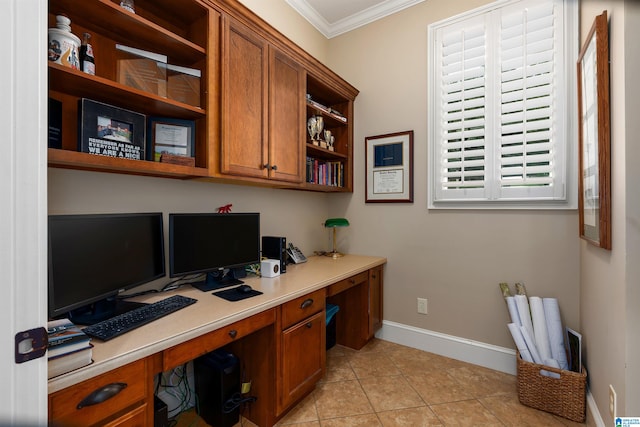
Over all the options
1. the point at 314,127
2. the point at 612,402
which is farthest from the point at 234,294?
the point at 612,402

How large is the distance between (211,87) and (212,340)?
1.27 metres

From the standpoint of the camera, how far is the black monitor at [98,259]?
108cm

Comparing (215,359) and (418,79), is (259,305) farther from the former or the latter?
(418,79)

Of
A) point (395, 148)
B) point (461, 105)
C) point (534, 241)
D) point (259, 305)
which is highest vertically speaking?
point (461, 105)

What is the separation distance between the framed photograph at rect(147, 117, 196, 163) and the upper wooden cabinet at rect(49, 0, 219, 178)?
0.03 m

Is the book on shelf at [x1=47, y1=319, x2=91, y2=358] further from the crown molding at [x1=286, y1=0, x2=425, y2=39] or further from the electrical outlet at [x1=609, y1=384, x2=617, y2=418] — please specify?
the crown molding at [x1=286, y1=0, x2=425, y2=39]

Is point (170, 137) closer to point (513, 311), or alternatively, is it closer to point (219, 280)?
point (219, 280)

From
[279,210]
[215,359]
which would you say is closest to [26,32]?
[215,359]

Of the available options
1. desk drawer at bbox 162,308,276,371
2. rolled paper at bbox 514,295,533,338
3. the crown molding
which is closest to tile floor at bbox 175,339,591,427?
rolled paper at bbox 514,295,533,338

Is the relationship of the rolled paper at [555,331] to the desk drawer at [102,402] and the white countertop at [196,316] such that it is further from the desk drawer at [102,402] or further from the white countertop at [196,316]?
the desk drawer at [102,402]

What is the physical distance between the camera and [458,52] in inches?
93.7

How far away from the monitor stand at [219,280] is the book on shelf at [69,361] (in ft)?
2.54

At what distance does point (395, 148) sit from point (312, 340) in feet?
5.83

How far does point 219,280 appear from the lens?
1.79 meters
